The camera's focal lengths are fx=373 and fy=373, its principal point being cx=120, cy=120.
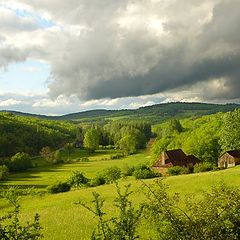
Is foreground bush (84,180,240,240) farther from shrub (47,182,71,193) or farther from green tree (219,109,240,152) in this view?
green tree (219,109,240,152)

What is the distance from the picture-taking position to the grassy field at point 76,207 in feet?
106

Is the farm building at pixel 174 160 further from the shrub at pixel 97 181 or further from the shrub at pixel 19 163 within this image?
the shrub at pixel 19 163

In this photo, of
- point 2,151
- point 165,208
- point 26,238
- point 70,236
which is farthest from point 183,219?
point 2,151

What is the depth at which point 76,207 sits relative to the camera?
44.7 metres

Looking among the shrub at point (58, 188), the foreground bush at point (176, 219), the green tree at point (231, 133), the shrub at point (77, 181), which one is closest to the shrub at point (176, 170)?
the shrub at point (77, 181)

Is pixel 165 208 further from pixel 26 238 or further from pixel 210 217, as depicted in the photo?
pixel 26 238

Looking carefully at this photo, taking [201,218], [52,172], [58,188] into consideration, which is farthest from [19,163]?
[201,218]

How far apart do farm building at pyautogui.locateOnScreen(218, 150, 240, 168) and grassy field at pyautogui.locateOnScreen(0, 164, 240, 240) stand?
22252mm

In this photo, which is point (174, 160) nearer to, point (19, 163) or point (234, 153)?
point (234, 153)

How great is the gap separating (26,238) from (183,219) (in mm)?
5419

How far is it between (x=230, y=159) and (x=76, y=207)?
40.5 metres

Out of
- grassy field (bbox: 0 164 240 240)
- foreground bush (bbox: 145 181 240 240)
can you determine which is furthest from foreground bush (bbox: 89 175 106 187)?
foreground bush (bbox: 145 181 240 240)

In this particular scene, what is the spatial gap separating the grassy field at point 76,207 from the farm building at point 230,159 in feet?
73.0

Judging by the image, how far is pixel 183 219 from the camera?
12.2m
